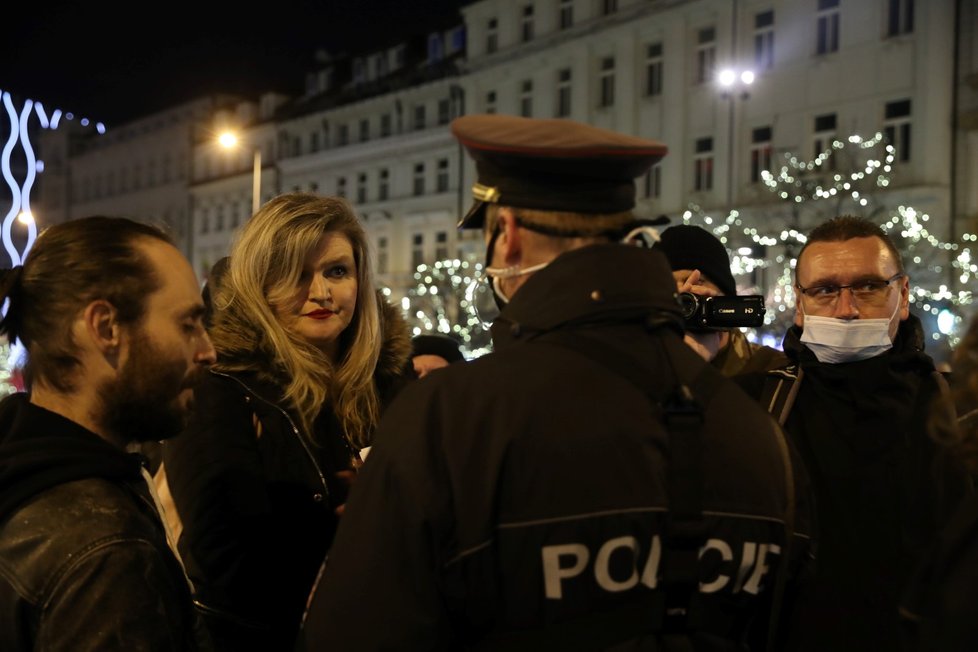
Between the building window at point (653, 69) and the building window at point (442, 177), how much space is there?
457 inches

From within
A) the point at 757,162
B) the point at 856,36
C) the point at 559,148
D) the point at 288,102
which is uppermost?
the point at 288,102

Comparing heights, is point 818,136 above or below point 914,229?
above

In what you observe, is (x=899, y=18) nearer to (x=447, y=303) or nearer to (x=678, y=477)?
(x=447, y=303)

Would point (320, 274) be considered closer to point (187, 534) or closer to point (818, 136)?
point (187, 534)

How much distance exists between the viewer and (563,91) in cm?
3750

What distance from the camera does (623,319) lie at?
1953 mm

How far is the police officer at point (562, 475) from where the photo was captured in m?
1.80

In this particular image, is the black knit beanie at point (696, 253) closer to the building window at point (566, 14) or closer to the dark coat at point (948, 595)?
the dark coat at point (948, 595)

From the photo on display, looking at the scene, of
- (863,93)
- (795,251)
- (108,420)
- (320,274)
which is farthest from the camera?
(863,93)

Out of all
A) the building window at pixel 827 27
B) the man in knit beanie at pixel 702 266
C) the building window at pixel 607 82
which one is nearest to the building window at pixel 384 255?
the building window at pixel 607 82

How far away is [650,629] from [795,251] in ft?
79.1

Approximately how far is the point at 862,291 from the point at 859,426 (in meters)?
0.59

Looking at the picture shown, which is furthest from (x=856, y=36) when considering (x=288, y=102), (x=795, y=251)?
(x=288, y=102)

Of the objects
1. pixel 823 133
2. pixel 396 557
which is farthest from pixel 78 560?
pixel 823 133
